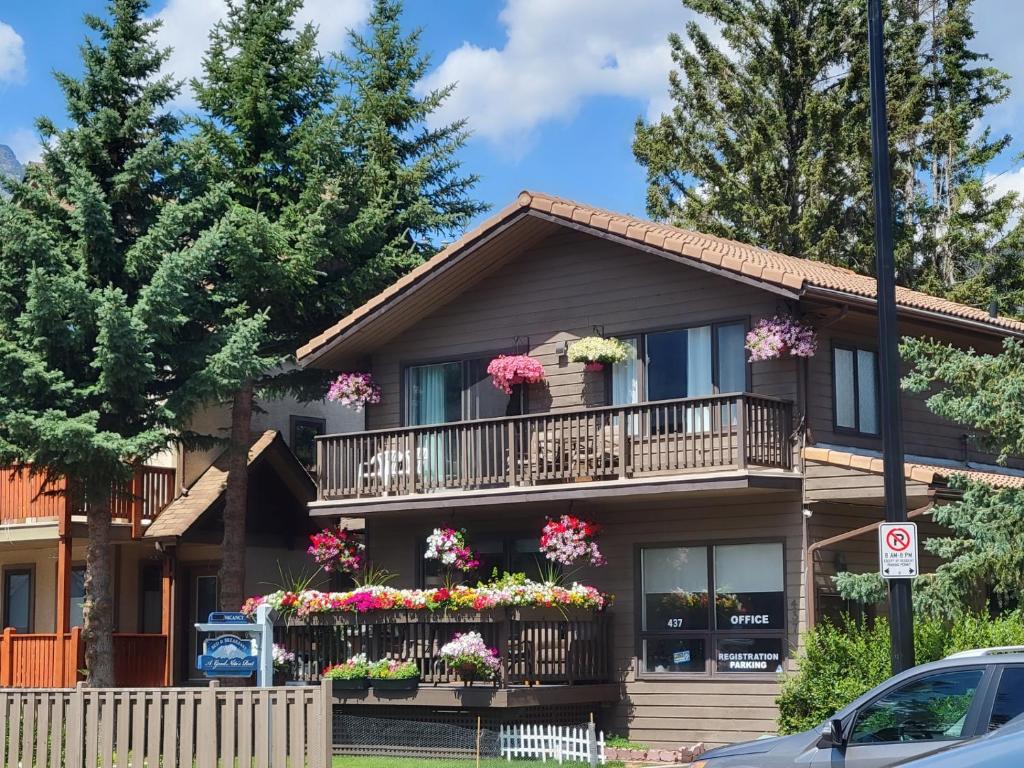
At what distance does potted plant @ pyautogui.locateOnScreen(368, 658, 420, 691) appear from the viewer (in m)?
22.8

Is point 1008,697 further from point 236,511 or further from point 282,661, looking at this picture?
point 236,511

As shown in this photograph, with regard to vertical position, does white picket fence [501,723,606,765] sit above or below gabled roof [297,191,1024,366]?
below

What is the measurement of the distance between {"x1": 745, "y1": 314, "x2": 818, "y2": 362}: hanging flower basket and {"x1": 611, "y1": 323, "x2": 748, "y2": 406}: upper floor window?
0.86 metres

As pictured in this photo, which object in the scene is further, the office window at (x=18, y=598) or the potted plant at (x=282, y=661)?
the office window at (x=18, y=598)

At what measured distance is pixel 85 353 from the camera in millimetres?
25734

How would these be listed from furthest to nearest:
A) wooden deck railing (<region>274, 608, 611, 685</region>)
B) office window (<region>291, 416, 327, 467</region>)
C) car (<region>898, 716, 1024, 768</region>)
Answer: office window (<region>291, 416, 327, 467</region>) < wooden deck railing (<region>274, 608, 611, 685</region>) < car (<region>898, 716, 1024, 768</region>)

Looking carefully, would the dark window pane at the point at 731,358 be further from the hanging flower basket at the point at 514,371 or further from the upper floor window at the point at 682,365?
the hanging flower basket at the point at 514,371

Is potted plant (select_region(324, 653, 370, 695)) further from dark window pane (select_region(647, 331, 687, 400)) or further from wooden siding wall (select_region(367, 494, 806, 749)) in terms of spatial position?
dark window pane (select_region(647, 331, 687, 400))

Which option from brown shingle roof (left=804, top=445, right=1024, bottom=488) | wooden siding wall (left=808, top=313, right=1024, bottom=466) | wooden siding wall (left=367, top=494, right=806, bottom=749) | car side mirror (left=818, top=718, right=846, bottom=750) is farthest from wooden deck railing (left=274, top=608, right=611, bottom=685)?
car side mirror (left=818, top=718, right=846, bottom=750)

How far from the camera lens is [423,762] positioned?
21188mm

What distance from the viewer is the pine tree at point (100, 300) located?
963 inches

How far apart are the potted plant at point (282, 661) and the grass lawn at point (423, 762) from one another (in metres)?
2.15

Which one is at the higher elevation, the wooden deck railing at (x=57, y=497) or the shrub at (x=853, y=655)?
the wooden deck railing at (x=57, y=497)

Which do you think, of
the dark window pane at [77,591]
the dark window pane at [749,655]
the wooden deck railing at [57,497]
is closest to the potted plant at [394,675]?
the dark window pane at [749,655]
